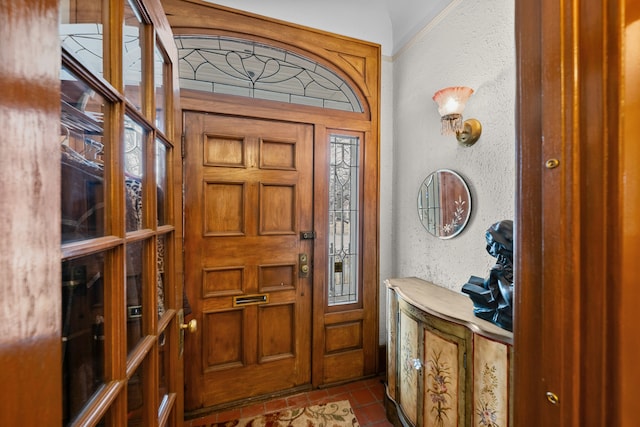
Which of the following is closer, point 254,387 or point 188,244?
point 188,244

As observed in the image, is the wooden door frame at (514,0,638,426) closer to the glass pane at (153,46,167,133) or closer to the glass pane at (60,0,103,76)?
the glass pane at (60,0,103,76)

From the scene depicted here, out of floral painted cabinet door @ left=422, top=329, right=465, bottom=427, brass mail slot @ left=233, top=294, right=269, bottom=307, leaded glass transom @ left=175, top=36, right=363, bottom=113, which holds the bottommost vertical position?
floral painted cabinet door @ left=422, top=329, right=465, bottom=427

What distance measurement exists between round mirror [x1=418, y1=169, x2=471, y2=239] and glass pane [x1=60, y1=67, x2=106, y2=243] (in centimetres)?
165

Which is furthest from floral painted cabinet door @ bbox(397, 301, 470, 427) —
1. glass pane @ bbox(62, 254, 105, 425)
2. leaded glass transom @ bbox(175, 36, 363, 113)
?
leaded glass transom @ bbox(175, 36, 363, 113)

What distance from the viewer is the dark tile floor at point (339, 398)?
1.72 meters

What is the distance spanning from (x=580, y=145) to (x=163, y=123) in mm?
1103

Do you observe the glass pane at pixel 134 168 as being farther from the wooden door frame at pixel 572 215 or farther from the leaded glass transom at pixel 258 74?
the leaded glass transom at pixel 258 74

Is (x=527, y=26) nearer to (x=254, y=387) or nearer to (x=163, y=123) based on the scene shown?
(x=163, y=123)

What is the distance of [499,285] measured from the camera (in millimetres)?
1080

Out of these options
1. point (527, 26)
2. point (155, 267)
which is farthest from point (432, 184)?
point (155, 267)

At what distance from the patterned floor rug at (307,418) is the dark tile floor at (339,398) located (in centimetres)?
4

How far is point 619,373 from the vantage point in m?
0.33

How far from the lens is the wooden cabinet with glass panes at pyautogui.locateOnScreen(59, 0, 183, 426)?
478 mm

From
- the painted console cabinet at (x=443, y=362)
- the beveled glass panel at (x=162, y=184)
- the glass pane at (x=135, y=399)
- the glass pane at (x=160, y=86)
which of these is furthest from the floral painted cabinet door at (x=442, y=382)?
the glass pane at (x=160, y=86)
